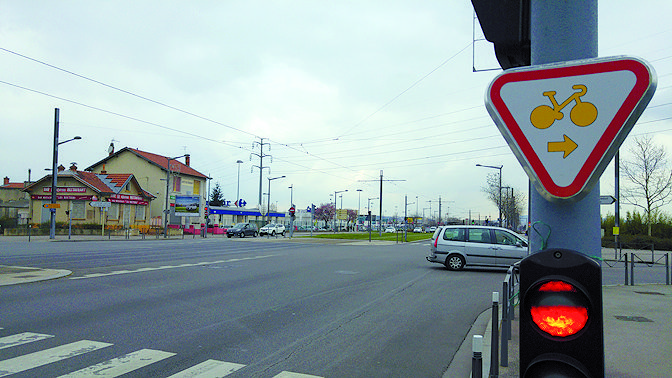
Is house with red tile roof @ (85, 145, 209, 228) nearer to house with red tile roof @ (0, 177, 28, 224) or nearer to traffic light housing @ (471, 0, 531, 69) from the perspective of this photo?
house with red tile roof @ (0, 177, 28, 224)

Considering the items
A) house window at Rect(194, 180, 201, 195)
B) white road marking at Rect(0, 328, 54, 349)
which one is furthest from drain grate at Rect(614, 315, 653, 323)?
house window at Rect(194, 180, 201, 195)

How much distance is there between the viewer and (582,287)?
1632 millimetres

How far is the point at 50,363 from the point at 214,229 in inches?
2319

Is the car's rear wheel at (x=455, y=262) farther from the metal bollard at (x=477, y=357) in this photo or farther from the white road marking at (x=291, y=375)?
the metal bollard at (x=477, y=357)

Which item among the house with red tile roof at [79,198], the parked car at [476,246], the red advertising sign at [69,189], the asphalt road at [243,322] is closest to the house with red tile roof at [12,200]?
the house with red tile roof at [79,198]

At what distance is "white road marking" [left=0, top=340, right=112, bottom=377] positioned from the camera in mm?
5277

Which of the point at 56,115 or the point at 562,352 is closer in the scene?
the point at 562,352

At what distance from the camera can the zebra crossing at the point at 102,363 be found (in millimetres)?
5191

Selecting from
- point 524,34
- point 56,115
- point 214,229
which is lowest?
point 214,229

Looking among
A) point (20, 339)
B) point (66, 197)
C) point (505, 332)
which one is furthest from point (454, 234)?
point (66, 197)

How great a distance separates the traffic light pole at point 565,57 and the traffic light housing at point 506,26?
8.82 ft

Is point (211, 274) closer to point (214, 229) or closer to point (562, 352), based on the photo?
point (562, 352)

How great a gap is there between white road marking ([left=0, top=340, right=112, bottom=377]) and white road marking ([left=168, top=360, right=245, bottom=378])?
64.0 inches

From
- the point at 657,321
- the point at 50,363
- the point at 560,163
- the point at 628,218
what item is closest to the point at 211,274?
the point at 50,363
